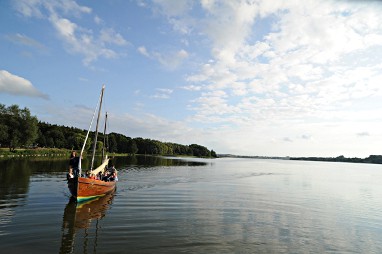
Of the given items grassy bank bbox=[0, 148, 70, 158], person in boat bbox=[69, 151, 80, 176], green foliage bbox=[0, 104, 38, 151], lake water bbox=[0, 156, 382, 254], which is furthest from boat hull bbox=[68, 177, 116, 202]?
green foliage bbox=[0, 104, 38, 151]

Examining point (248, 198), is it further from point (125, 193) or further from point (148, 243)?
point (148, 243)

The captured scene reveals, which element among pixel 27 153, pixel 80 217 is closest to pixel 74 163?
pixel 80 217

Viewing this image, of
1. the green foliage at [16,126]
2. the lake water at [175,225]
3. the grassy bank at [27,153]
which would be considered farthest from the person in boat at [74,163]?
the green foliage at [16,126]

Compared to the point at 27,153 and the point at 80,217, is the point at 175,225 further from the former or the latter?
the point at 27,153

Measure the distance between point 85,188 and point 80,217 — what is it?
537 centimetres

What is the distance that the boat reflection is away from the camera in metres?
15.2

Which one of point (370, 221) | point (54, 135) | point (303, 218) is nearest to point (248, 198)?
point (303, 218)

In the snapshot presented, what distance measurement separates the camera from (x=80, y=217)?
20422 mm

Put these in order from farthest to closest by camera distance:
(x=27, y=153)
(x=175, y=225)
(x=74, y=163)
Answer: (x=27, y=153), (x=74, y=163), (x=175, y=225)

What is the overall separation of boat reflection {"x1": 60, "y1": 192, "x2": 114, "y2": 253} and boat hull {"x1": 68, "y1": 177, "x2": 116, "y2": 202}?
49 cm

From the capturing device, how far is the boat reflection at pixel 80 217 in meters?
15.2

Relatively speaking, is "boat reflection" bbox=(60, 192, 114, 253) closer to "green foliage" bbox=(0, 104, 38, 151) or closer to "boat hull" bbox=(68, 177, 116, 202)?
"boat hull" bbox=(68, 177, 116, 202)

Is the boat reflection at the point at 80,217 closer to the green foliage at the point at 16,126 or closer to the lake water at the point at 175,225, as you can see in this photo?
the lake water at the point at 175,225

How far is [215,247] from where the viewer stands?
15312mm
